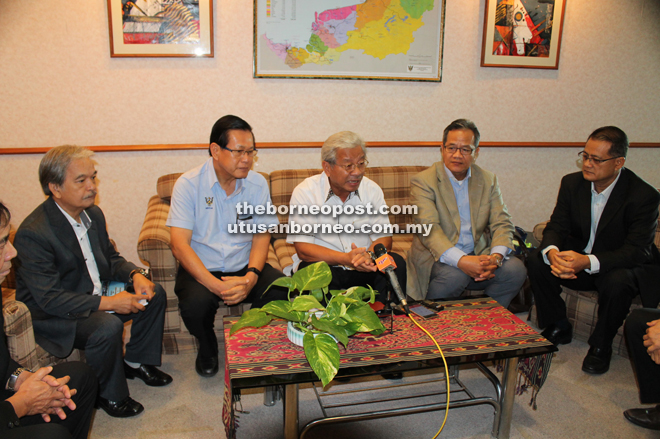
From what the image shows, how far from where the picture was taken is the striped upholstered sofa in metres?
2.50

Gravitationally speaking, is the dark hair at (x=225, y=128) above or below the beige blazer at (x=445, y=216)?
above

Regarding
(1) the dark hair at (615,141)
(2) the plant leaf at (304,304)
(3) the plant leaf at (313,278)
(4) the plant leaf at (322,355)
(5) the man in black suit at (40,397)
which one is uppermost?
(1) the dark hair at (615,141)

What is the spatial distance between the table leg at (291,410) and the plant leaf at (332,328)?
25 centimetres

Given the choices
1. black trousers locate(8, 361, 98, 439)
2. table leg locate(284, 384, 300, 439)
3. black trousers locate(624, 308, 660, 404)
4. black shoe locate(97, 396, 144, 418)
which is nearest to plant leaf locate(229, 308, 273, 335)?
table leg locate(284, 384, 300, 439)

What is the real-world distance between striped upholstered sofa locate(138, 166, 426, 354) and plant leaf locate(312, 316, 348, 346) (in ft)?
3.40

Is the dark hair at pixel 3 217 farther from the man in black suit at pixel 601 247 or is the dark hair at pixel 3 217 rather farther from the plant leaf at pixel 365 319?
the man in black suit at pixel 601 247

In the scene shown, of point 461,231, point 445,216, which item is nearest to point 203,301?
point 445,216

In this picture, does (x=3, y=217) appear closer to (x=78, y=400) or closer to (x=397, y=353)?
(x=78, y=400)

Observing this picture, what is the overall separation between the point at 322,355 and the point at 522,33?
3119 millimetres

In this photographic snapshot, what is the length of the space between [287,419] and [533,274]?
5.99ft

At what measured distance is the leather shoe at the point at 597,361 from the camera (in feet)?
8.13

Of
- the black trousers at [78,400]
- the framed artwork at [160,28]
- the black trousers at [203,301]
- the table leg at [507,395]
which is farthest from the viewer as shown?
the framed artwork at [160,28]

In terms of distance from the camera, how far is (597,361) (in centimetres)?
249

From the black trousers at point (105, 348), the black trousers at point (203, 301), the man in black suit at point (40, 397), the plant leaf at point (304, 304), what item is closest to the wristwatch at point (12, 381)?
the man in black suit at point (40, 397)
